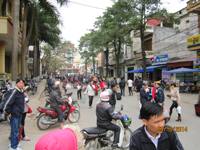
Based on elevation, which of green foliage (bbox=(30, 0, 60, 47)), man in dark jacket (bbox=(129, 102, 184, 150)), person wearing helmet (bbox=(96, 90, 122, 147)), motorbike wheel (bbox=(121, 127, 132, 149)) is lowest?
motorbike wheel (bbox=(121, 127, 132, 149))

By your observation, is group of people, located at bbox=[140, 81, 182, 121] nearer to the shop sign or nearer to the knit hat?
the knit hat

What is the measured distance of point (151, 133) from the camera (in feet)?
11.0

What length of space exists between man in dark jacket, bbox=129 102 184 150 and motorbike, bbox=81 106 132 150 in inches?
166

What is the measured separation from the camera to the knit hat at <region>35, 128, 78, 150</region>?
2564 mm

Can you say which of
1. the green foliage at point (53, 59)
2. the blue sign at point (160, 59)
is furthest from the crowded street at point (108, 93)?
the green foliage at point (53, 59)

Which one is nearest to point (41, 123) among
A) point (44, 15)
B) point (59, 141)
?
point (59, 141)

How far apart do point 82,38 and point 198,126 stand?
70259 millimetres

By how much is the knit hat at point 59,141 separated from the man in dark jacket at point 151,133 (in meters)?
0.81

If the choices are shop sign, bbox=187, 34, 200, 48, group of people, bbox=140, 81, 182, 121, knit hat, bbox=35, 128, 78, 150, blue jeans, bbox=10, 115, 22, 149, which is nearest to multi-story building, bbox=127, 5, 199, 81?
shop sign, bbox=187, 34, 200, 48

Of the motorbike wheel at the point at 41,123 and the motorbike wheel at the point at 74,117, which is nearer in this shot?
the motorbike wheel at the point at 41,123

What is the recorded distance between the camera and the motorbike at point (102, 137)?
25.6ft

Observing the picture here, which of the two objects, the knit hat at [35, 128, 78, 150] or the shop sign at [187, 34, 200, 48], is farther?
the shop sign at [187, 34, 200, 48]

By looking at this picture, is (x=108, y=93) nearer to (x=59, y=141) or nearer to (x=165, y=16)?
(x=59, y=141)

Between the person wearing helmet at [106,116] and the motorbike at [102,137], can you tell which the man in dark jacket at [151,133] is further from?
the person wearing helmet at [106,116]
